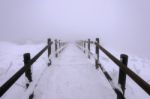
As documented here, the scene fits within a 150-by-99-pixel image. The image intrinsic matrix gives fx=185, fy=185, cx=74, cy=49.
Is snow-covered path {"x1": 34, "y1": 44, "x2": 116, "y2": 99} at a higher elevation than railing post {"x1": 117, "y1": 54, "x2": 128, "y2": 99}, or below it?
below

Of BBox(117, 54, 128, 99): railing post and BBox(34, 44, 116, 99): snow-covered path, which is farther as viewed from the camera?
BBox(34, 44, 116, 99): snow-covered path

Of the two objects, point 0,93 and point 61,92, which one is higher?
point 0,93

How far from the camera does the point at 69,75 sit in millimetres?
7051

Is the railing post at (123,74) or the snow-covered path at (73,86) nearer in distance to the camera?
the railing post at (123,74)

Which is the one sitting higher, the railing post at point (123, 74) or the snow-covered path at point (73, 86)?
the railing post at point (123, 74)

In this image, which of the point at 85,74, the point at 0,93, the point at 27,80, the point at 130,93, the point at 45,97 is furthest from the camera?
the point at 85,74

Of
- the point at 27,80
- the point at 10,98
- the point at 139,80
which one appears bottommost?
the point at 10,98

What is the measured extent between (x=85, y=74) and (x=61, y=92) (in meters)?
2.21

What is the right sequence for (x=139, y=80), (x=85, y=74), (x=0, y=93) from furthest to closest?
(x=85, y=74) → (x=139, y=80) → (x=0, y=93)

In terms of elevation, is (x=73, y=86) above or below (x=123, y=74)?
below

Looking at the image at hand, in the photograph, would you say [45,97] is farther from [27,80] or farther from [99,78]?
[99,78]

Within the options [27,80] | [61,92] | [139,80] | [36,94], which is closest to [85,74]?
[61,92]

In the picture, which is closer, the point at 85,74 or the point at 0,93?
the point at 0,93

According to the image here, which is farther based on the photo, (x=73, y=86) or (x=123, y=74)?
(x=73, y=86)
